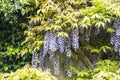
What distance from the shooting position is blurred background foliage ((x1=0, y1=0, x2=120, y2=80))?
467 cm

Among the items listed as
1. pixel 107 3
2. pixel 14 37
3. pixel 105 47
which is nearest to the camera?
pixel 107 3

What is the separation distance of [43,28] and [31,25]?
0.41 m

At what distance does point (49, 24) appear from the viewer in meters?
4.75

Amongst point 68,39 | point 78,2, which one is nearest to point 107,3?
point 78,2

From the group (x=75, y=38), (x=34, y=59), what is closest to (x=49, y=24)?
(x=75, y=38)

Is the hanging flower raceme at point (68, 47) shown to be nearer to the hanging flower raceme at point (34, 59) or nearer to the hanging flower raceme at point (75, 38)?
the hanging flower raceme at point (75, 38)

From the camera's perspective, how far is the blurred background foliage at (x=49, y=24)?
4672mm

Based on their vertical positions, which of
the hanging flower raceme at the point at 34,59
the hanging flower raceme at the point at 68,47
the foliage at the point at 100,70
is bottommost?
the foliage at the point at 100,70

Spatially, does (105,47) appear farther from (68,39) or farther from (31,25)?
(31,25)

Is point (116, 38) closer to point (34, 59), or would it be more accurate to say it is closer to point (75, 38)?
point (75, 38)

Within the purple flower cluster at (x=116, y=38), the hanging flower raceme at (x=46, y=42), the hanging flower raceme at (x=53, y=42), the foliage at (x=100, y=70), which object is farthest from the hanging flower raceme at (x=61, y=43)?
the purple flower cluster at (x=116, y=38)

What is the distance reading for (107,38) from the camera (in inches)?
203

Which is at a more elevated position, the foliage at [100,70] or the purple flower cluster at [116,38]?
the purple flower cluster at [116,38]

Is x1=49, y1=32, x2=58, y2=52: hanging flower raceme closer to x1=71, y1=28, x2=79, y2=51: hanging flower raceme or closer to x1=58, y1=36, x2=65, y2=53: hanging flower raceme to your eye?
x1=58, y1=36, x2=65, y2=53: hanging flower raceme
